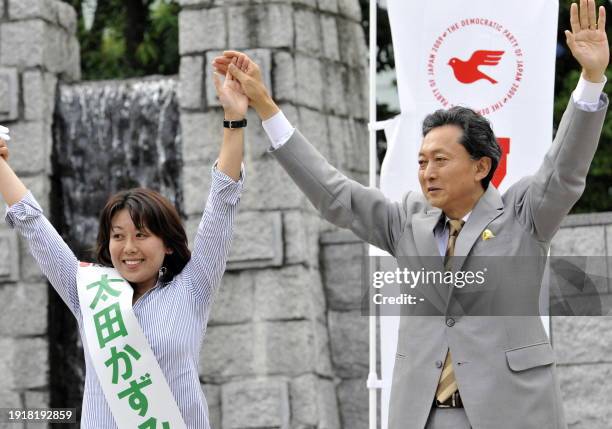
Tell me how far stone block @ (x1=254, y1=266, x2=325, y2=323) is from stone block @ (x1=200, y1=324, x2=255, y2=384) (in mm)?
135

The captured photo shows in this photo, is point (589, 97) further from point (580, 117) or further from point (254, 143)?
point (254, 143)

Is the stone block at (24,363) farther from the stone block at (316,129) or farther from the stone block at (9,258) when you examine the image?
the stone block at (316,129)

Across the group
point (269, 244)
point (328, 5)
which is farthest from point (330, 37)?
point (269, 244)

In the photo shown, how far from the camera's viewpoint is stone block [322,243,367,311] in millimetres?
7797

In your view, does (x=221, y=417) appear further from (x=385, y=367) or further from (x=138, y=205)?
(x=138, y=205)

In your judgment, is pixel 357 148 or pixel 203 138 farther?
pixel 357 148

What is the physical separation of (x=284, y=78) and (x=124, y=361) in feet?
12.7

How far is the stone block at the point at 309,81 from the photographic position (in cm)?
782

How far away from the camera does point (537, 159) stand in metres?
6.23

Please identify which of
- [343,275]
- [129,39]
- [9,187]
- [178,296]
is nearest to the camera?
[178,296]

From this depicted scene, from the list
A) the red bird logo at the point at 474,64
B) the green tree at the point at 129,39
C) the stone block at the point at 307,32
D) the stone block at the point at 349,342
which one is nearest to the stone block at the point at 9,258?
the stone block at the point at 349,342

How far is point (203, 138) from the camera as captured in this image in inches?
307

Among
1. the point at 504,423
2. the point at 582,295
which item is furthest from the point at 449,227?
the point at 582,295

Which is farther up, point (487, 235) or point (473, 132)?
point (473, 132)
